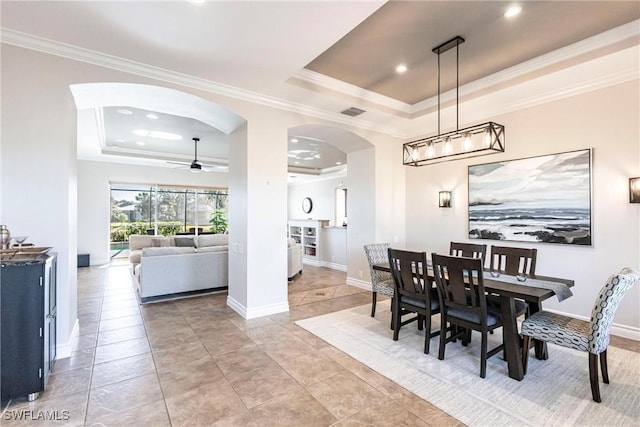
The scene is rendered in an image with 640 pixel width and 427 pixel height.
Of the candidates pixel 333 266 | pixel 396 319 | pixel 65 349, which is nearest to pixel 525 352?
pixel 396 319

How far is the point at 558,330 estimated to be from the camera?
96.6 inches

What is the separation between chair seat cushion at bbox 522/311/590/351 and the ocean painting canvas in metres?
1.73

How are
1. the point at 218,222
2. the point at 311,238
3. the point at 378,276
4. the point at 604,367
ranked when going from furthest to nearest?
the point at 218,222 < the point at 311,238 < the point at 378,276 < the point at 604,367

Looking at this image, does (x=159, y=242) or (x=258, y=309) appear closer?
(x=258, y=309)

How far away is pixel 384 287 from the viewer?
12.8ft

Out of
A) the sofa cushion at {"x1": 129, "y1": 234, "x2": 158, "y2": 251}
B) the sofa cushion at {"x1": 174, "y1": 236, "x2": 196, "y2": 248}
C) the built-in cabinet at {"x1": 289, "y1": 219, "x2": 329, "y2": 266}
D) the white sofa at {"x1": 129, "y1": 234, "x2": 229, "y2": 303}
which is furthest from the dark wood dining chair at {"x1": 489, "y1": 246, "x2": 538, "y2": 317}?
the sofa cushion at {"x1": 129, "y1": 234, "x2": 158, "y2": 251}

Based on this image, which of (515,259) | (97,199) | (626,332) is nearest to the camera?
(626,332)

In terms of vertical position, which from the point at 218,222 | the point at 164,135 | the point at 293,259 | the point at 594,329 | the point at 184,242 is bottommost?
the point at 293,259

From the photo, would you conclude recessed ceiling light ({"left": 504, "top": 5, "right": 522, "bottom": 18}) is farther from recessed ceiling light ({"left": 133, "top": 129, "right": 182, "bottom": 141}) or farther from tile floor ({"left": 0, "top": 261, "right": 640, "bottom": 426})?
recessed ceiling light ({"left": 133, "top": 129, "right": 182, "bottom": 141})

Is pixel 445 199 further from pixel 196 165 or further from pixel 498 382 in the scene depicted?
pixel 196 165

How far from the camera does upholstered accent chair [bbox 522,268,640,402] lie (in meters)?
2.19

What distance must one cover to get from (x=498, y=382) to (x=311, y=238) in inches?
267

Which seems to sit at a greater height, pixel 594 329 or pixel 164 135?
pixel 164 135

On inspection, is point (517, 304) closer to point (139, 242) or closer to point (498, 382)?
point (498, 382)
